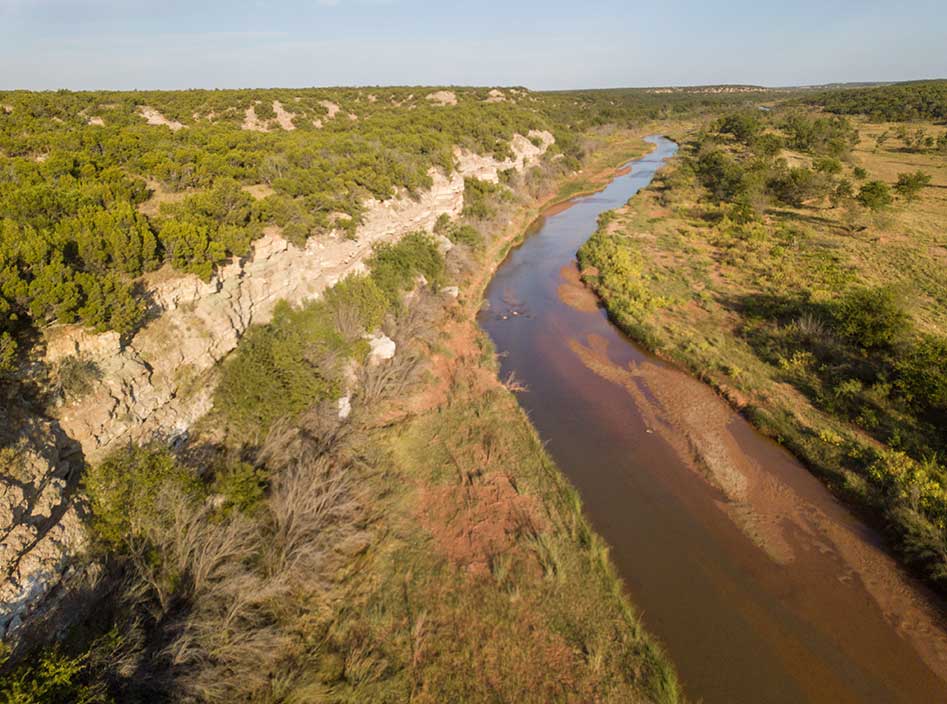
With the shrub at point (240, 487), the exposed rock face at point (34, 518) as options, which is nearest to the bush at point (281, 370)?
the shrub at point (240, 487)

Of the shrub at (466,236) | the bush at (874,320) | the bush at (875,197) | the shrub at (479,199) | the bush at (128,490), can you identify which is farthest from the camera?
the bush at (875,197)

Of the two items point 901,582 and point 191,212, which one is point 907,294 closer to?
point 901,582

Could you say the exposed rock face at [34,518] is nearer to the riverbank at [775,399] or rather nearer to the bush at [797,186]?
the riverbank at [775,399]

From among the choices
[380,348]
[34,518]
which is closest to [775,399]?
[380,348]

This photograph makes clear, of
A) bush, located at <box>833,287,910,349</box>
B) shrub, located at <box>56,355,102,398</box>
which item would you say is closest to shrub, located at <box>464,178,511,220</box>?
bush, located at <box>833,287,910,349</box>

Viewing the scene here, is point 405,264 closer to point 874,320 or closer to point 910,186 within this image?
point 874,320

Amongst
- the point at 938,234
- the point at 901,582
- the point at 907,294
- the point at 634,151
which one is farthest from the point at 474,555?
the point at 634,151

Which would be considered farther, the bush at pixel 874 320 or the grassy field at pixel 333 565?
the bush at pixel 874 320

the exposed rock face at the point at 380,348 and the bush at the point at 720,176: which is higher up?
the bush at the point at 720,176
